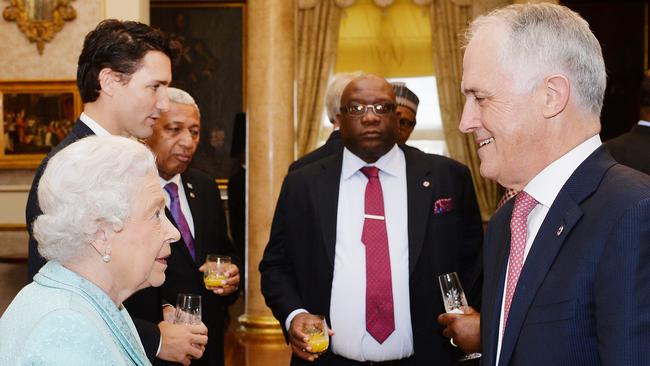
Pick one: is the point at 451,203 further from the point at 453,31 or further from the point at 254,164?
the point at 453,31

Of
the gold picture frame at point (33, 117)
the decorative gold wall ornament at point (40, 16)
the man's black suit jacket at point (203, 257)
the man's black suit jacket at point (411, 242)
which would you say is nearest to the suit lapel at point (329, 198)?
the man's black suit jacket at point (411, 242)

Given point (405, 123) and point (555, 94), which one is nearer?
point (555, 94)

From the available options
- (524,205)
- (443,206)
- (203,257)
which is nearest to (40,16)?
(203,257)

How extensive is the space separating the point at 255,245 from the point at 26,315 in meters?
6.18

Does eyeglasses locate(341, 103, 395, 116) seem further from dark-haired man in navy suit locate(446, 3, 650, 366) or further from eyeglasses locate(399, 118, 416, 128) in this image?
dark-haired man in navy suit locate(446, 3, 650, 366)

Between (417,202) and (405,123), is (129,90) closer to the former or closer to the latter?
(417,202)

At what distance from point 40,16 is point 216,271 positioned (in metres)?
5.24

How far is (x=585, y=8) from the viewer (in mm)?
11617

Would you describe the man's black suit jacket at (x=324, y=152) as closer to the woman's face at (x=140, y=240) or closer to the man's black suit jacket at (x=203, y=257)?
the man's black suit jacket at (x=203, y=257)

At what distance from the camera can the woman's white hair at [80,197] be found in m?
2.04

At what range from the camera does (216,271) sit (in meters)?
3.62

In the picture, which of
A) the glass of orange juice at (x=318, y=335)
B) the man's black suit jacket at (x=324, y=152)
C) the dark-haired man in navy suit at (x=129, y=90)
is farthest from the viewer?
the man's black suit jacket at (x=324, y=152)

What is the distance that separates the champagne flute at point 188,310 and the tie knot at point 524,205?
140 cm

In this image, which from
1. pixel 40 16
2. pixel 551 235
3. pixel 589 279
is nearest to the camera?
pixel 589 279
